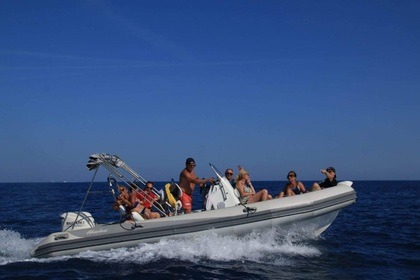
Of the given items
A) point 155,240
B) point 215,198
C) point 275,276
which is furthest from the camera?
point 215,198

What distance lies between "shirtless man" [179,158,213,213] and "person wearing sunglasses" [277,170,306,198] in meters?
1.73

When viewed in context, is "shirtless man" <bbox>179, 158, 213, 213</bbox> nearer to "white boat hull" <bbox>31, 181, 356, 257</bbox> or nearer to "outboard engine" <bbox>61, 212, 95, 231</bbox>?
"white boat hull" <bbox>31, 181, 356, 257</bbox>

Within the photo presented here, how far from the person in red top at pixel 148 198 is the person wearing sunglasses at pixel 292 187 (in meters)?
2.66

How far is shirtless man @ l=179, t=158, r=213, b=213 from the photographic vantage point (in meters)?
8.93

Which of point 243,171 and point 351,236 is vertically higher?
point 243,171

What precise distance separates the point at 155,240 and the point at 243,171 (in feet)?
7.58

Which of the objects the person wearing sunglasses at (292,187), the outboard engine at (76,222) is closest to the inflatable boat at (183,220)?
the outboard engine at (76,222)

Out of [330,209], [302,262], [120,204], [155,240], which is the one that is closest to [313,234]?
[330,209]

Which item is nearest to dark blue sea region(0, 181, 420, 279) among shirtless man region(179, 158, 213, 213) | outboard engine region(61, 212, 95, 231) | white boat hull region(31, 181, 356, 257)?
white boat hull region(31, 181, 356, 257)

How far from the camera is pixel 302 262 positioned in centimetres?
799

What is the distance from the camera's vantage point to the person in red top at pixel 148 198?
9039 millimetres

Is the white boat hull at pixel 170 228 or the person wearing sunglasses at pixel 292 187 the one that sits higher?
the person wearing sunglasses at pixel 292 187

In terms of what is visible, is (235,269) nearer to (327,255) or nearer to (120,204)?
(327,255)

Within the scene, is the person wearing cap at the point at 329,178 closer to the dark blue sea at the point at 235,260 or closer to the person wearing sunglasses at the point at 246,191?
the dark blue sea at the point at 235,260
